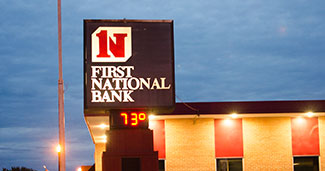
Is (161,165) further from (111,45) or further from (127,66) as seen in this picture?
(111,45)

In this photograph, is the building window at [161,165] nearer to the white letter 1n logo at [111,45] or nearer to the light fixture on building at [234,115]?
the light fixture on building at [234,115]

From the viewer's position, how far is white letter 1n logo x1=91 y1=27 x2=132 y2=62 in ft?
57.7

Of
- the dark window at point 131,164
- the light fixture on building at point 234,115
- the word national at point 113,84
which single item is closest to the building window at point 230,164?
the light fixture on building at point 234,115

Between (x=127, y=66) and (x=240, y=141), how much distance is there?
409 inches

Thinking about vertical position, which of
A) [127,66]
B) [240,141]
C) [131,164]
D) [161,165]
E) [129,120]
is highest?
[127,66]

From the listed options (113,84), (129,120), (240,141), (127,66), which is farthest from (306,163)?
(113,84)

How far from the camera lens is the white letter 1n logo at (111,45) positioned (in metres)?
17.6

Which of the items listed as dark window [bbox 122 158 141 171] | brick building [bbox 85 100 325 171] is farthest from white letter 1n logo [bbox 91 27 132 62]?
brick building [bbox 85 100 325 171]

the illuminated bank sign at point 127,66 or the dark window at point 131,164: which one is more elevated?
the illuminated bank sign at point 127,66

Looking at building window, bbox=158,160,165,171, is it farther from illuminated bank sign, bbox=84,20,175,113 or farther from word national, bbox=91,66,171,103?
word national, bbox=91,66,171,103

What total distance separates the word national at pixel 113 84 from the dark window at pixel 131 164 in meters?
2.03

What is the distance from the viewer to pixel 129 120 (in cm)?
1789

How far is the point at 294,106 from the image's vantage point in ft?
82.1

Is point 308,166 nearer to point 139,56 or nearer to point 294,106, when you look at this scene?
point 294,106
